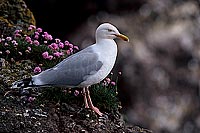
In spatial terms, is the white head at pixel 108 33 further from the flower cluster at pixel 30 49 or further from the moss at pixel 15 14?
the moss at pixel 15 14

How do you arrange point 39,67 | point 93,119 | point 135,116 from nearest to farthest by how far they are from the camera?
1. point 93,119
2. point 39,67
3. point 135,116

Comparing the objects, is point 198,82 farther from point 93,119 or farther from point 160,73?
point 93,119

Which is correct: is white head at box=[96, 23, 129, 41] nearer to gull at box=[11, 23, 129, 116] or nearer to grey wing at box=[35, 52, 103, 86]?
gull at box=[11, 23, 129, 116]

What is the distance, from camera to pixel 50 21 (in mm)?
8539

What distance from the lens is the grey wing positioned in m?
4.66

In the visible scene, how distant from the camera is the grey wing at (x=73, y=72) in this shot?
15.3ft

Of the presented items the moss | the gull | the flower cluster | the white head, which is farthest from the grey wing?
the moss

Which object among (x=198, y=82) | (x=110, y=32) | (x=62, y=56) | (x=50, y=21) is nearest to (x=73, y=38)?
(x=50, y=21)

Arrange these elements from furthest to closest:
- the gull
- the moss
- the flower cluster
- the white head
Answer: the moss < the flower cluster < the white head < the gull

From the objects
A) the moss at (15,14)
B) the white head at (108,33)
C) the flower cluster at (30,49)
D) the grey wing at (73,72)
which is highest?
the moss at (15,14)

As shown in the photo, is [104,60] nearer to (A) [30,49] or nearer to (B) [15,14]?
(A) [30,49]

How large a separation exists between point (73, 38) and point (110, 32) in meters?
3.72

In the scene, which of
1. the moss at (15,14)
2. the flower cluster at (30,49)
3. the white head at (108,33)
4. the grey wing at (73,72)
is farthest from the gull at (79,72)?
the moss at (15,14)

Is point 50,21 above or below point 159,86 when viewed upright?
above
